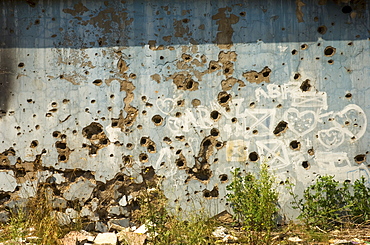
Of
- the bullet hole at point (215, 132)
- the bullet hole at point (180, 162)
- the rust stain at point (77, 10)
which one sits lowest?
the bullet hole at point (180, 162)

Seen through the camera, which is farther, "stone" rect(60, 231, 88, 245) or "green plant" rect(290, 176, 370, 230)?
"green plant" rect(290, 176, 370, 230)

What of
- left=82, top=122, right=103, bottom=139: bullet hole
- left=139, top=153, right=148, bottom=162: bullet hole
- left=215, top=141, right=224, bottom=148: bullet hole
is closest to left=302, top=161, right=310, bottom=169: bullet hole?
left=215, top=141, right=224, bottom=148: bullet hole

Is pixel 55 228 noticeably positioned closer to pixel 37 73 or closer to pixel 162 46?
pixel 37 73

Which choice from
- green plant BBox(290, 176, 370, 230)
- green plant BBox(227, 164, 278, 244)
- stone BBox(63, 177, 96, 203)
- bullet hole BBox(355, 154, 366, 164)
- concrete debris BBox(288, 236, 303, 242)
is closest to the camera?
green plant BBox(227, 164, 278, 244)

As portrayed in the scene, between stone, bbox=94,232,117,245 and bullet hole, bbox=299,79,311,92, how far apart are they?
9.53 feet

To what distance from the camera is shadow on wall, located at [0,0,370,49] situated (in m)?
4.61

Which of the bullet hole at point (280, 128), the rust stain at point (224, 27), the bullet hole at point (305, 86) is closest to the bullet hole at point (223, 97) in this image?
the rust stain at point (224, 27)

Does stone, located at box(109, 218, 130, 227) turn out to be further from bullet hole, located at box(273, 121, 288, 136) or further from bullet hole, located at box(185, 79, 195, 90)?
bullet hole, located at box(273, 121, 288, 136)

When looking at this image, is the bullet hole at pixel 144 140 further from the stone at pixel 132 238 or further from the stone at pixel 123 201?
the stone at pixel 132 238

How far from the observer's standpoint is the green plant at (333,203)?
4363 millimetres

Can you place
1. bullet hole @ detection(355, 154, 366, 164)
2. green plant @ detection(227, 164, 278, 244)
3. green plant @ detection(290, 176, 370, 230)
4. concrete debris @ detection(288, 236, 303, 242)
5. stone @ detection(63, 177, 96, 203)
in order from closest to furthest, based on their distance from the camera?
green plant @ detection(227, 164, 278, 244), concrete debris @ detection(288, 236, 303, 242), green plant @ detection(290, 176, 370, 230), bullet hole @ detection(355, 154, 366, 164), stone @ detection(63, 177, 96, 203)

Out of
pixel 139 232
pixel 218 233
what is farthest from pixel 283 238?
pixel 139 232

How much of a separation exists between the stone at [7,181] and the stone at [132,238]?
160cm

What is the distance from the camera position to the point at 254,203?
13.6 feet
